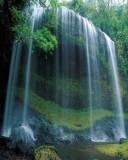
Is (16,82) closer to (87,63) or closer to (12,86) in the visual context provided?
(12,86)

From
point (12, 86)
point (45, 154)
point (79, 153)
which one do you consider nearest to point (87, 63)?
point (12, 86)

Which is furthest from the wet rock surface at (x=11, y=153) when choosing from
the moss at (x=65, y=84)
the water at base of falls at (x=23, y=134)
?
the moss at (x=65, y=84)

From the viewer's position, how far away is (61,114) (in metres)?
21.3

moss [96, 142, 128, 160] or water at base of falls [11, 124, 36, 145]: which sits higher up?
water at base of falls [11, 124, 36, 145]

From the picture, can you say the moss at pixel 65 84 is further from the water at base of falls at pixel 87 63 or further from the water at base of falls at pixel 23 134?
the water at base of falls at pixel 23 134

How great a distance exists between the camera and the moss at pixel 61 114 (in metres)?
20.3

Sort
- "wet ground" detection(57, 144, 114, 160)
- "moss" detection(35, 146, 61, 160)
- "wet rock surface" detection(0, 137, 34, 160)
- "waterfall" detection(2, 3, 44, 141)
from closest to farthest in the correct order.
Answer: "moss" detection(35, 146, 61, 160), "wet rock surface" detection(0, 137, 34, 160), "wet ground" detection(57, 144, 114, 160), "waterfall" detection(2, 3, 44, 141)

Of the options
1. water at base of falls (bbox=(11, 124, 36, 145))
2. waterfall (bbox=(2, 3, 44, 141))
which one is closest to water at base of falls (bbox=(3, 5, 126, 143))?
waterfall (bbox=(2, 3, 44, 141))

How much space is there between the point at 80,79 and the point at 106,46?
279cm

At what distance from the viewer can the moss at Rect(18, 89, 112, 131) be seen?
2028 centimetres

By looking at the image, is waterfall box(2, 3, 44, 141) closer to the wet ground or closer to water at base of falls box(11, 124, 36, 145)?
water at base of falls box(11, 124, 36, 145)

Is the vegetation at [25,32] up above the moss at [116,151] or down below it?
above

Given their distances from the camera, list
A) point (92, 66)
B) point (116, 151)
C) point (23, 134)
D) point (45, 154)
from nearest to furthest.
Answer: point (45, 154) < point (116, 151) < point (23, 134) < point (92, 66)

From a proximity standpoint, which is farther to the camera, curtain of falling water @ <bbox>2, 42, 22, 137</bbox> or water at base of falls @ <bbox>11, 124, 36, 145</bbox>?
curtain of falling water @ <bbox>2, 42, 22, 137</bbox>
